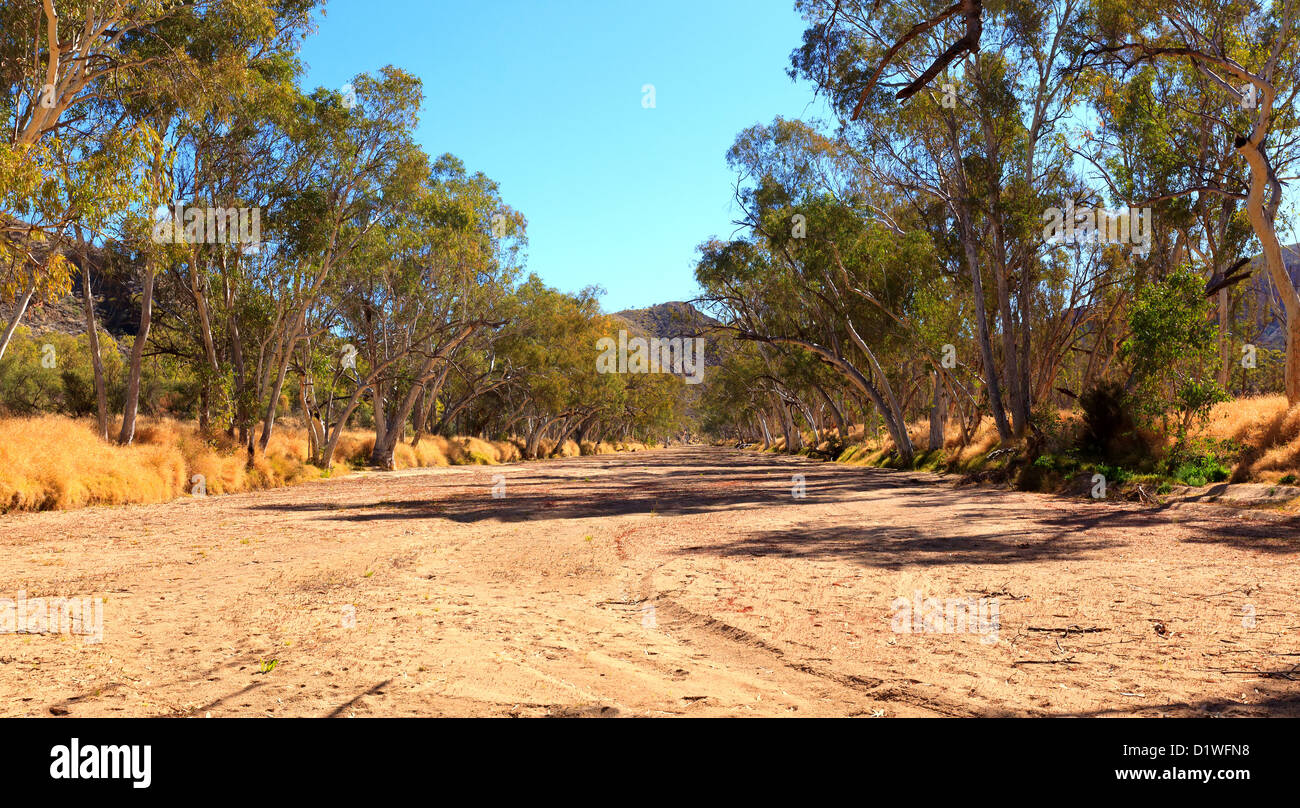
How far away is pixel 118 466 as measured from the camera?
17.4 metres

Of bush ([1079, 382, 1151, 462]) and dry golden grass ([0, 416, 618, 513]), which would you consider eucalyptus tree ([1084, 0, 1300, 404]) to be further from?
dry golden grass ([0, 416, 618, 513])

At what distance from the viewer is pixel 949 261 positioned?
2836 centimetres

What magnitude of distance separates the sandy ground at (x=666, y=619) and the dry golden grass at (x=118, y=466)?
302 centimetres

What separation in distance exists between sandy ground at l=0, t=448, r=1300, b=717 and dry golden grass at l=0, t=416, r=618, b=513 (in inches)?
119

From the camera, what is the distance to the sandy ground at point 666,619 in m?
4.05

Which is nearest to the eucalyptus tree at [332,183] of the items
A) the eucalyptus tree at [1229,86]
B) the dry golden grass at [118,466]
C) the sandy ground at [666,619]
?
the dry golden grass at [118,466]

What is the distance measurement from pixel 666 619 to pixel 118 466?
1616cm

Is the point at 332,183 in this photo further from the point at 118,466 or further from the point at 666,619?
the point at 666,619

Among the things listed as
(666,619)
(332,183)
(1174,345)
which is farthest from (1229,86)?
(332,183)

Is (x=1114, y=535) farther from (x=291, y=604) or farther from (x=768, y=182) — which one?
(x=768, y=182)

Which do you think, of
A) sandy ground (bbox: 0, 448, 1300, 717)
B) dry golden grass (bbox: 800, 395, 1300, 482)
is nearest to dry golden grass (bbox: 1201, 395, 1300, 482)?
dry golden grass (bbox: 800, 395, 1300, 482)

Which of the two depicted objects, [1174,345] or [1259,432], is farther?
[1174,345]
